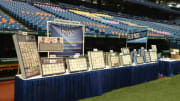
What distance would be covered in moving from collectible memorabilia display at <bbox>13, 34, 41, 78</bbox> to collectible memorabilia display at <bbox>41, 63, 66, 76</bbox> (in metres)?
0.13

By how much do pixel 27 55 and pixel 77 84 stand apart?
83 cm

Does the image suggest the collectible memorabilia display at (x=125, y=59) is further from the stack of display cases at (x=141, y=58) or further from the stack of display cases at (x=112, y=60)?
the stack of display cases at (x=141, y=58)

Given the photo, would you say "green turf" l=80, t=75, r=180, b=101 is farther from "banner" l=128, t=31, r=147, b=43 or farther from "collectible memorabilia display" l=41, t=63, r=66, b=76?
"banner" l=128, t=31, r=147, b=43

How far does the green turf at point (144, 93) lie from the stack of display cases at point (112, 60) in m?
0.47

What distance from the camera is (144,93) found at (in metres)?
2.53

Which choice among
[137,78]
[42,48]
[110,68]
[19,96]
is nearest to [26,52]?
[42,48]

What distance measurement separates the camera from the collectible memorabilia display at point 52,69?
1.92 metres

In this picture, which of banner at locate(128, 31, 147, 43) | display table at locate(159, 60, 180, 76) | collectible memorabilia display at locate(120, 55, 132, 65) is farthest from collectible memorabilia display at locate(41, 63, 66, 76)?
display table at locate(159, 60, 180, 76)

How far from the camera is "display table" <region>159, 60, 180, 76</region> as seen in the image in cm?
392

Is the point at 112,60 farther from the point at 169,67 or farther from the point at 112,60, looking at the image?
the point at 169,67

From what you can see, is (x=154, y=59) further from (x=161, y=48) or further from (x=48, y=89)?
(x=161, y=48)

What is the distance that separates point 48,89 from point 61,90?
0.65 ft

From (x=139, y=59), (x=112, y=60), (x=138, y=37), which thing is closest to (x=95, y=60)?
(x=112, y=60)

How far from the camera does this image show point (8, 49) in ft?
16.3
